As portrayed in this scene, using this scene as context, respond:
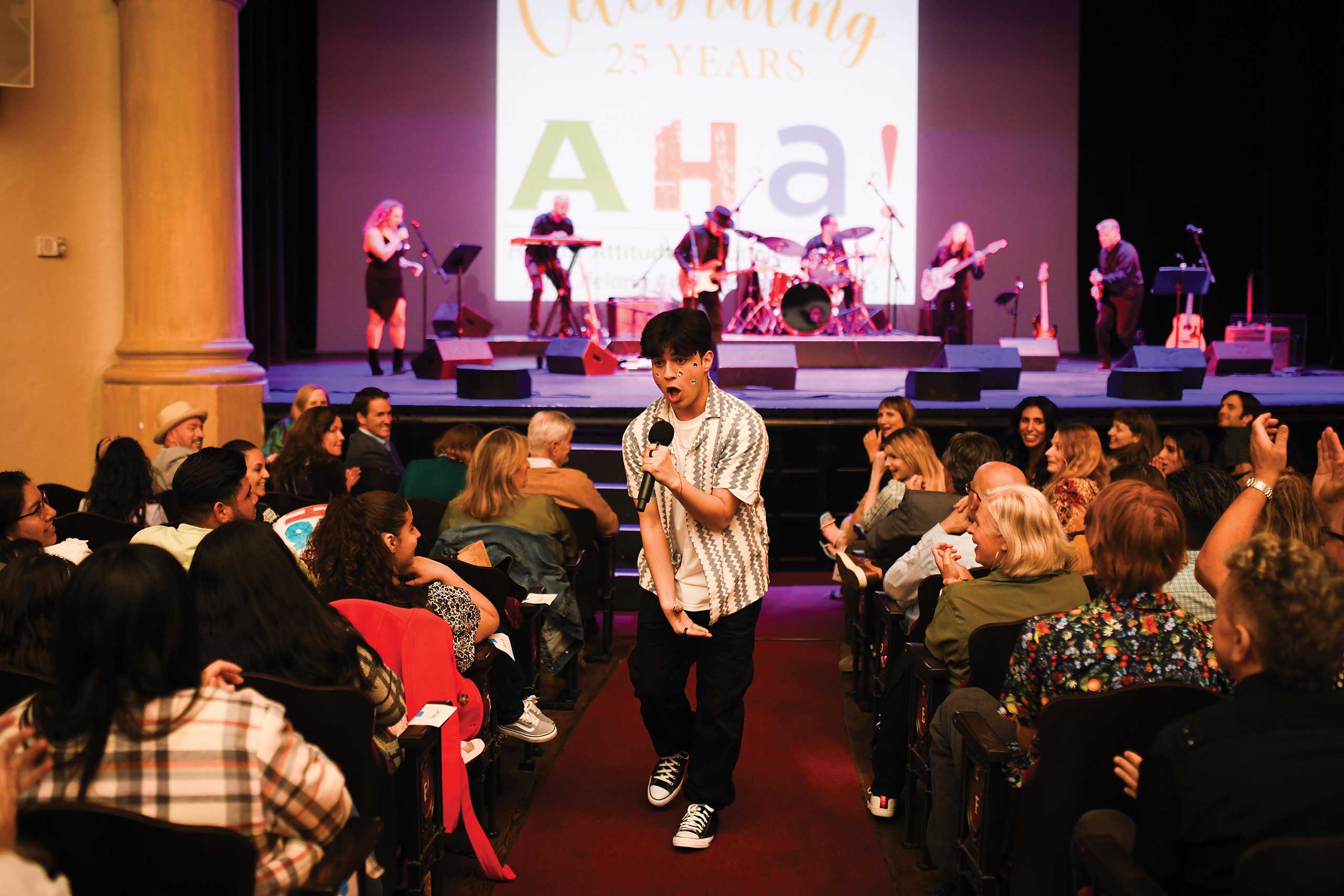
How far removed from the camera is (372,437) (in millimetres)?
4758

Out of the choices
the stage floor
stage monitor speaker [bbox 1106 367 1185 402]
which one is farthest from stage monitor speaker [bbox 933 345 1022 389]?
stage monitor speaker [bbox 1106 367 1185 402]

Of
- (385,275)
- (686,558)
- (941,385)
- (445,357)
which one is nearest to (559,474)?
(686,558)

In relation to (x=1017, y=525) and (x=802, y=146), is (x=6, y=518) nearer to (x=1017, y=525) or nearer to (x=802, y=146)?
(x=1017, y=525)

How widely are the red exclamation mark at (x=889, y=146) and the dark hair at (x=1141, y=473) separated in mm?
8005

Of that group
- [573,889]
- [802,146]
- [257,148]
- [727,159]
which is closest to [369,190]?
[257,148]

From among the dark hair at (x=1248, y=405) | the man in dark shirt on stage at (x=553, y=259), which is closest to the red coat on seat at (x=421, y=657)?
the dark hair at (x=1248, y=405)

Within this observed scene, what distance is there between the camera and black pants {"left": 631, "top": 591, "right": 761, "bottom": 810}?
9.09 feet

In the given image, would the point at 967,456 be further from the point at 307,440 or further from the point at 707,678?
the point at 307,440

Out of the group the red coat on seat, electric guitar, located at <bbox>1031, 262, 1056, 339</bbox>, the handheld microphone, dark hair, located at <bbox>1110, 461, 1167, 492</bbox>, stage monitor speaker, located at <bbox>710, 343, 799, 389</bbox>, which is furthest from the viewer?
electric guitar, located at <bbox>1031, 262, 1056, 339</bbox>

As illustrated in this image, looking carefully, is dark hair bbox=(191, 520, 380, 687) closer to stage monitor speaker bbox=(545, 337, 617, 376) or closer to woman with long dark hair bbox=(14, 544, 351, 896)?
woman with long dark hair bbox=(14, 544, 351, 896)

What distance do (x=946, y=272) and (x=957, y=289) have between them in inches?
7.8

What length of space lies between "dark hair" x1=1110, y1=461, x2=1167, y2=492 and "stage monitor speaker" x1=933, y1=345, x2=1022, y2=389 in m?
4.58

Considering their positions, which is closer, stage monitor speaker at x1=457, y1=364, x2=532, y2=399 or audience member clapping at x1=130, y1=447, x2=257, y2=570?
audience member clapping at x1=130, y1=447, x2=257, y2=570

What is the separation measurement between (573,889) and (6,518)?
1.66 metres
